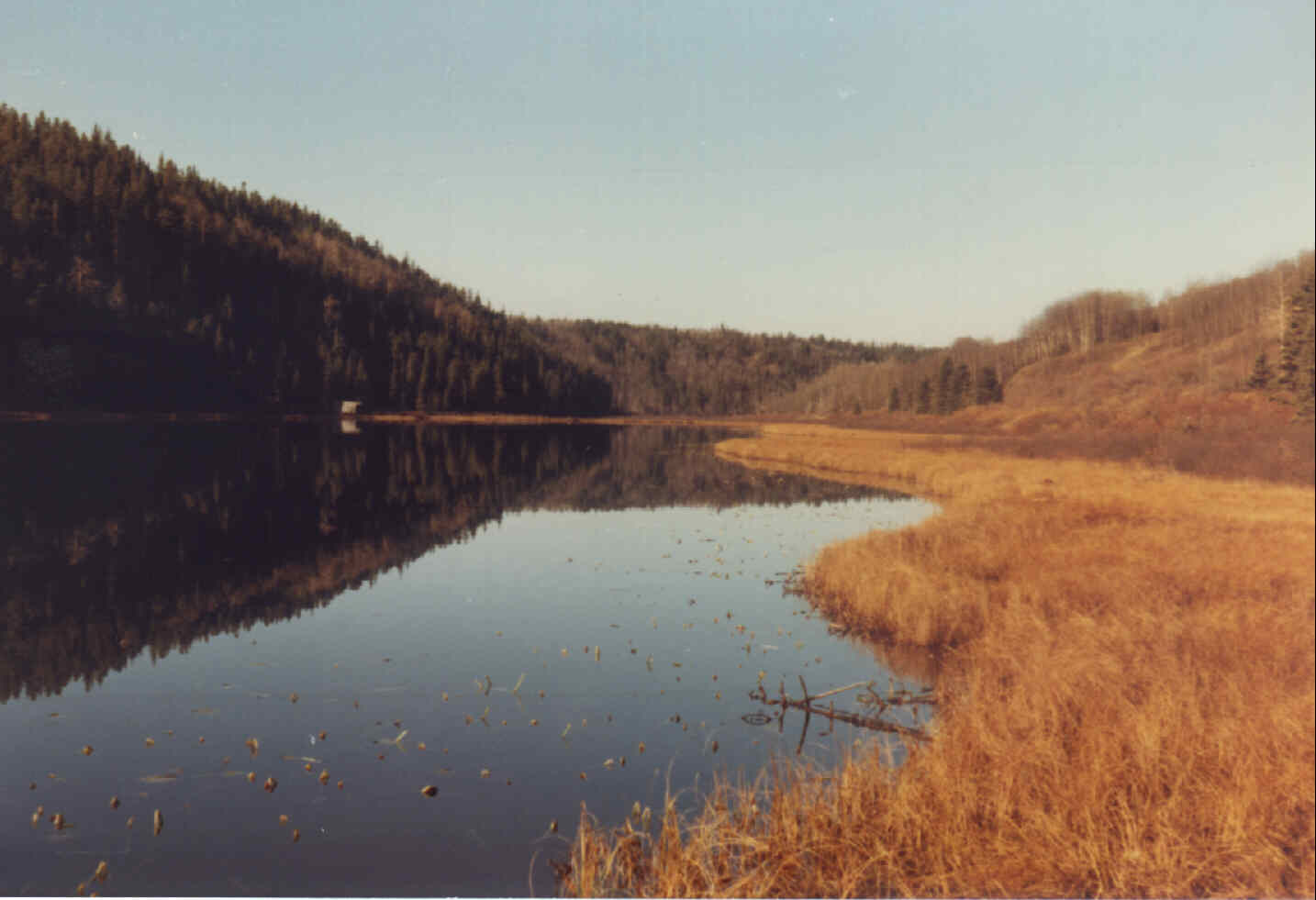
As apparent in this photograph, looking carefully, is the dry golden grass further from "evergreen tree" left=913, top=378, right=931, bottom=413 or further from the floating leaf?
"evergreen tree" left=913, top=378, right=931, bottom=413

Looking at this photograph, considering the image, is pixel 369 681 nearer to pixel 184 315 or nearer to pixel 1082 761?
pixel 1082 761

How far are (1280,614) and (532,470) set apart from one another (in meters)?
54.8

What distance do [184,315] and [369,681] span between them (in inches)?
5369

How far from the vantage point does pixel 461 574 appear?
26.5 meters

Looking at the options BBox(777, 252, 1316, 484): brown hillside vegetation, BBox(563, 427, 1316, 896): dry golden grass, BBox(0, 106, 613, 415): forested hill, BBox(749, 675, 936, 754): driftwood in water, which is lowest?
BBox(749, 675, 936, 754): driftwood in water

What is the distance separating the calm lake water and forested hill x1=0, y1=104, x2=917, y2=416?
3065 inches

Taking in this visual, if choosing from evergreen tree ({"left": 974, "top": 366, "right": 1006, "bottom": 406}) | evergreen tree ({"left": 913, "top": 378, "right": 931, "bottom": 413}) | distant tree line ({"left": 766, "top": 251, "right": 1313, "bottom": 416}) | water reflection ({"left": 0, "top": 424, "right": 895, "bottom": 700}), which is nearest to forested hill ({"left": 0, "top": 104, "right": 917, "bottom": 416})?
water reflection ({"left": 0, "top": 424, "right": 895, "bottom": 700})

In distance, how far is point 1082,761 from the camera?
9.82 metres

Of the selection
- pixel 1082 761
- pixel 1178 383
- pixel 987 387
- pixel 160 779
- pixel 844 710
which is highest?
pixel 987 387

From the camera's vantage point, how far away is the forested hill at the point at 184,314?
98000 millimetres

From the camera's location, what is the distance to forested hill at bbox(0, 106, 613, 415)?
3858 inches

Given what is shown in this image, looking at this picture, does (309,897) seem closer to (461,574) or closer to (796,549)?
(461,574)

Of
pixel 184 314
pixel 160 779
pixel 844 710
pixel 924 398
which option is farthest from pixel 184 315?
pixel 844 710

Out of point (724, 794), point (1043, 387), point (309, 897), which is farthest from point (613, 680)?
point (1043, 387)
